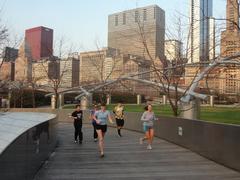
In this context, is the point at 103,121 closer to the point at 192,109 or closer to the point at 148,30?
the point at 192,109

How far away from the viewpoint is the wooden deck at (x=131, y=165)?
385 inches

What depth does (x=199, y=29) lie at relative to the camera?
63.2ft

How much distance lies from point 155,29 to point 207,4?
827 cm

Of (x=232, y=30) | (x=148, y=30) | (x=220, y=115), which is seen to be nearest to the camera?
(x=232, y=30)

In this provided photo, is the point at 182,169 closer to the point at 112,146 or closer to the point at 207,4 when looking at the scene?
the point at 112,146

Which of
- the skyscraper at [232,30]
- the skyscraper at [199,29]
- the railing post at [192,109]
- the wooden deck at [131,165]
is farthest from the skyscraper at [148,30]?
the wooden deck at [131,165]

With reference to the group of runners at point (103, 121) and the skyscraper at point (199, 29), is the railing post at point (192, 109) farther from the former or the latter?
the group of runners at point (103, 121)

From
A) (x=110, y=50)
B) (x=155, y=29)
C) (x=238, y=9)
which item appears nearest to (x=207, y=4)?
(x=238, y=9)

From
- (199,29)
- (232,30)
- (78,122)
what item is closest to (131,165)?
(78,122)

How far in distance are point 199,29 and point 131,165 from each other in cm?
963

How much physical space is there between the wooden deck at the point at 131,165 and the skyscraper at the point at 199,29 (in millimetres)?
5163

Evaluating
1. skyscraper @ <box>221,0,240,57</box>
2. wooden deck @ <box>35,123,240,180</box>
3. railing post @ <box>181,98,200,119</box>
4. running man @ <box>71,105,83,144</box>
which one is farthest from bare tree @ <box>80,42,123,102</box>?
wooden deck @ <box>35,123,240,180</box>

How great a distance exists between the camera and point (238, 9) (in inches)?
568

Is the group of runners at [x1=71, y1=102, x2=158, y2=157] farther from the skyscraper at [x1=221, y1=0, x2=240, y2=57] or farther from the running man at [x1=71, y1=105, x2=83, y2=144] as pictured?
the skyscraper at [x1=221, y1=0, x2=240, y2=57]
